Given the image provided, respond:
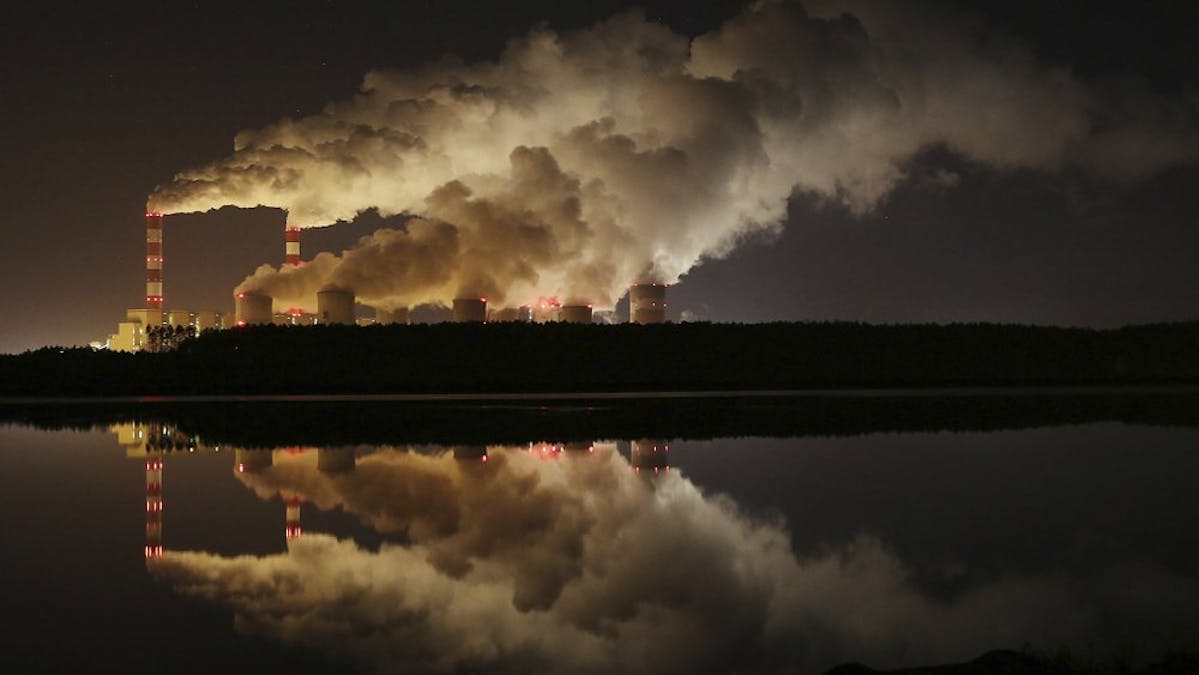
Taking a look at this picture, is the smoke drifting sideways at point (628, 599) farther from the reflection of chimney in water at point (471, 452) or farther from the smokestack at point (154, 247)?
the smokestack at point (154, 247)

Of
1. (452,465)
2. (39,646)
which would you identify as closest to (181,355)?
(452,465)

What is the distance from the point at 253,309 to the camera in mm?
54250

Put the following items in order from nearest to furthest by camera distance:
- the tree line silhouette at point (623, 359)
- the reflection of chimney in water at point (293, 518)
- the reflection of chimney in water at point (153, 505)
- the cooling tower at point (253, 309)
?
the reflection of chimney in water at point (153, 505)
the reflection of chimney in water at point (293, 518)
the tree line silhouette at point (623, 359)
the cooling tower at point (253, 309)

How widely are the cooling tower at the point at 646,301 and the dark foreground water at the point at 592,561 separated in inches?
1511

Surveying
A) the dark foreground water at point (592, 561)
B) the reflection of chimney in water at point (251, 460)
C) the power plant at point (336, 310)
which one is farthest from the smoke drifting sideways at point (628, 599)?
the power plant at point (336, 310)

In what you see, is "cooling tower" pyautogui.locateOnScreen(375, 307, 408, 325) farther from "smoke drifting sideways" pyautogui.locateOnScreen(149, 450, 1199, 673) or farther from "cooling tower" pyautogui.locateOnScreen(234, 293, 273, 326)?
"smoke drifting sideways" pyautogui.locateOnScreen(149, 450, 1199, 673)

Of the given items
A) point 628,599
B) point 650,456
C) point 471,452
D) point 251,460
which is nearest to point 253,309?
point 251,460

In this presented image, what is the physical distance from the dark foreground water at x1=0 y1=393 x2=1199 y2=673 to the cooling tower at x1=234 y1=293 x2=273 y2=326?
40.3 m

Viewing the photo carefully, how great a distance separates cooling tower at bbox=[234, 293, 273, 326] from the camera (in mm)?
54125

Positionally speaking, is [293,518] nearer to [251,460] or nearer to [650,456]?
[251,460]

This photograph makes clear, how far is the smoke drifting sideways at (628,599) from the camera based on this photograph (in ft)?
20.4

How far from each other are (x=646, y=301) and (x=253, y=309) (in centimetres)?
2071

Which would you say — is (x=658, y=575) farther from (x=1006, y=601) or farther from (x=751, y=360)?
(x=751, y=360)

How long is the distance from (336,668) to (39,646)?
1.91m
